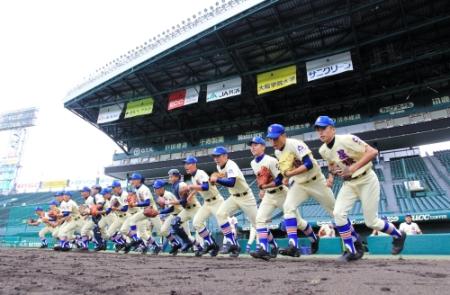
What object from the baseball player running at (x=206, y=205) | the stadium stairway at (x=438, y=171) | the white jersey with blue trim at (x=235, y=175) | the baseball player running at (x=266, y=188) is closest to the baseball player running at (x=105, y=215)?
the baseball player running at (x=206, y=205)

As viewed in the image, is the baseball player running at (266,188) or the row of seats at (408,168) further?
the row of seats at (408,168)

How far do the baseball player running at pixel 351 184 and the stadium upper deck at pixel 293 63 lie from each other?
11650mm

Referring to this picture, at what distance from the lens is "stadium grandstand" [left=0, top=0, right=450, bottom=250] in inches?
592

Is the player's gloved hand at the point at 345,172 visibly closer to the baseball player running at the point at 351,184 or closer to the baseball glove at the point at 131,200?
the baseball player running at the point at 351,184

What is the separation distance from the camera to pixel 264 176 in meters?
5.59

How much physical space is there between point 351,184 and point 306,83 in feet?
52.6

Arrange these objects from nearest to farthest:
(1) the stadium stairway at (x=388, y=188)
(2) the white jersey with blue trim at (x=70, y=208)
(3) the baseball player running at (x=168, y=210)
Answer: (3) the baseball player running at (x=168, y=210) → (2) the white jersey with blue trim at (x=70, y=208) → (1) the stadium stairway at (x=388, y=188)

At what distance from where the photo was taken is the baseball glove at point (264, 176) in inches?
219

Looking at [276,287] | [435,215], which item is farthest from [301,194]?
[435,215]

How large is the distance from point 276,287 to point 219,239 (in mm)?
10131

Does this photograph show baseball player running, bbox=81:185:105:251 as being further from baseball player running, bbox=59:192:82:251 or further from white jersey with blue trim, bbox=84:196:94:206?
baseball player running, bbox=59:192:82:251

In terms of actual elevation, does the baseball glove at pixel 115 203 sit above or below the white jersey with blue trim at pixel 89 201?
below

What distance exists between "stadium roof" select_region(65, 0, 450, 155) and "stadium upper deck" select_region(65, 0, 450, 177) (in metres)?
0.06

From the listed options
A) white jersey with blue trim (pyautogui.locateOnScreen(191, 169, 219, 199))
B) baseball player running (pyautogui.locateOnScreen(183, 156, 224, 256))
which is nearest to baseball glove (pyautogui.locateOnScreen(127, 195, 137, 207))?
baseball player running (pyautogui.locateOnScreen(183, 156, 224, 256))
